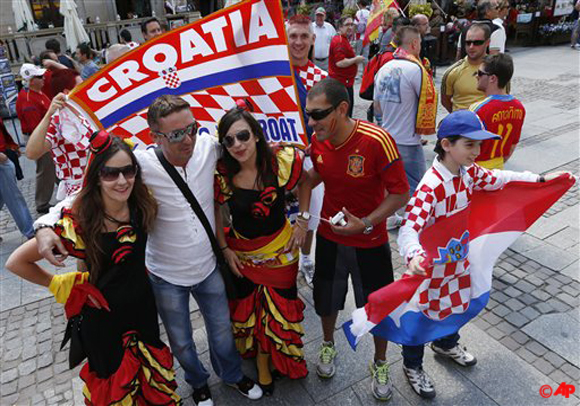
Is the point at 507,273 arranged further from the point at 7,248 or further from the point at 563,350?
the point at 7,248

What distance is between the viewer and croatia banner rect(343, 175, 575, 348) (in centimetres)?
257

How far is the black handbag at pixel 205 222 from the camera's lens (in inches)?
95.7

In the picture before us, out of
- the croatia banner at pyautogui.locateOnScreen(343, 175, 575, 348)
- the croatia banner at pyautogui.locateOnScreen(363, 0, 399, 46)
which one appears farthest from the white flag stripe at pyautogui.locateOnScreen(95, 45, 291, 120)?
the croatia banner at pyautogui.locateOnScreen(363, 0, 399, 46)

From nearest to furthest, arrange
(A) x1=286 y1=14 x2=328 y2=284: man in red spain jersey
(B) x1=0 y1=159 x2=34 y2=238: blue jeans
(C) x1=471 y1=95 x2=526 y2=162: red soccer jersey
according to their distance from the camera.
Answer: (C) x1=471 y1=95 x2=526 y2=162: red soccer jersey
(A) x1=286 y1=14 x2=328 y2=284: man in red spain jersey
(B) x1=0 y1=159 x2=34 y2=238: blue jeans

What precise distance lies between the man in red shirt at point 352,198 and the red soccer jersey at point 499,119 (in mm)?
1491

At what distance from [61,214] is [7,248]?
4020 millimetres

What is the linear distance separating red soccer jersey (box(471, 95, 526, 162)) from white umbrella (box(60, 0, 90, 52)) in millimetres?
12132

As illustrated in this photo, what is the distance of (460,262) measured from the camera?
2637 mm

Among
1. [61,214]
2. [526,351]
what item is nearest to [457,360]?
[526,351]

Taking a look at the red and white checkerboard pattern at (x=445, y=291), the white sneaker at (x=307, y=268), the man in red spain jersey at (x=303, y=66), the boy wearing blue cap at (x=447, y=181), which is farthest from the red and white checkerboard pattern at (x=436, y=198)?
the white sneaker at (x=307, y=268)

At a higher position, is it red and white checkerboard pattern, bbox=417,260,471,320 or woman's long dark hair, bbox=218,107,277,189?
woman's long dark hair, bbox=218,107,277,189

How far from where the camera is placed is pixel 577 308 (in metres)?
3.63

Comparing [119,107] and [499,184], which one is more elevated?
[119,107]

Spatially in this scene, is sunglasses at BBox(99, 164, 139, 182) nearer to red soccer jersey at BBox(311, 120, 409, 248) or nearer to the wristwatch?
red soccer jersey at BBox(311, 120, 409, 248)
